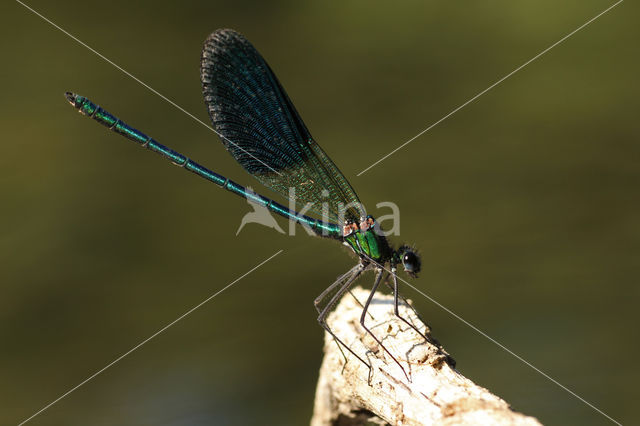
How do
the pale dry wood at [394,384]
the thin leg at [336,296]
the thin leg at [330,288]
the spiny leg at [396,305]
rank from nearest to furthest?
the pale dry wood at [394,384]
the spiny leg at [396,305]
the thin leg at [336,296]
the thin leg at [330,288]

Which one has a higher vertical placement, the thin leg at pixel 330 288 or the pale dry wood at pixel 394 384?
the thin leg at pixel 330 288

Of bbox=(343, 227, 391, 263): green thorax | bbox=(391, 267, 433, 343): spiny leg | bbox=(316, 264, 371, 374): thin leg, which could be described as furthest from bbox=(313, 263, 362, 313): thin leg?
bbox=(391, 267, 433, 343): spiny leg

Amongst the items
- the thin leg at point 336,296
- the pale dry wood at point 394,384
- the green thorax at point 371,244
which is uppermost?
the green thorax at point 371,244

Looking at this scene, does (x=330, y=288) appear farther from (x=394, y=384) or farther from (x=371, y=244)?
(x=394, y=384)

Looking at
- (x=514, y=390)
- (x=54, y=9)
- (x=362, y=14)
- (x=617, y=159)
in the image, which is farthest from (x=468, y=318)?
(x=54, y=9)

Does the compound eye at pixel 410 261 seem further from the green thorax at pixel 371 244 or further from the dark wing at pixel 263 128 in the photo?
the dark wing at pixel 263 128

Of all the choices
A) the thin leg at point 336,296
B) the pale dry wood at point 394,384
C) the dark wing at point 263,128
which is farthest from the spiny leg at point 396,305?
the dark wing at point 263,128
